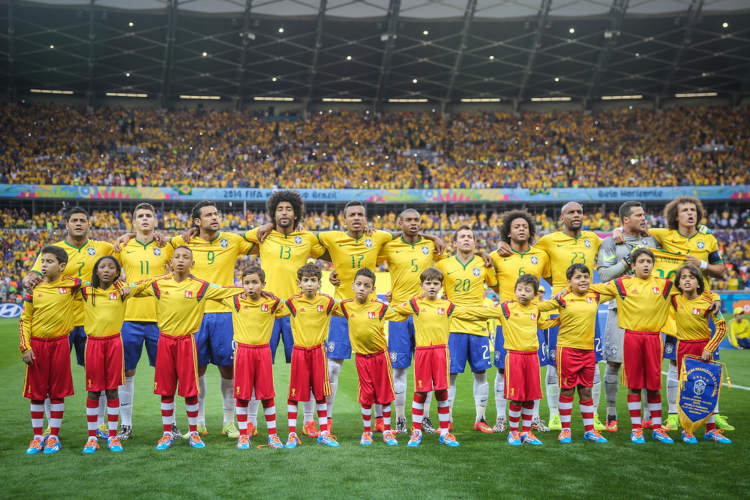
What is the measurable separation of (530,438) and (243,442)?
2877 mm

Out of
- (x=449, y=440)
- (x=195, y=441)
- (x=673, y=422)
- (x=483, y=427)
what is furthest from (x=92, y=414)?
(x=673, y=422)

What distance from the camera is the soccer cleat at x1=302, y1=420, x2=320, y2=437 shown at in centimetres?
638

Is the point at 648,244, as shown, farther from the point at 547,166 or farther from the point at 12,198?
the point at 12,198

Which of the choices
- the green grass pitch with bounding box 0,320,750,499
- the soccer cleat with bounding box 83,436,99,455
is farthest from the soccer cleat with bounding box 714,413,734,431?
the soccer cleat with bounding box 83,436,99,455

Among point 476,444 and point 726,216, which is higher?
point 726,216

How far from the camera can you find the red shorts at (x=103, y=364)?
5.73m

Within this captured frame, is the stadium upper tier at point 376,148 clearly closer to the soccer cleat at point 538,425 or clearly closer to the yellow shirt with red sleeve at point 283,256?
the yellow shirt with red sleeve at point 283,256

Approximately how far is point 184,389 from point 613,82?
37.8 m

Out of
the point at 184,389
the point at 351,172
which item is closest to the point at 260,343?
the point at 184,389

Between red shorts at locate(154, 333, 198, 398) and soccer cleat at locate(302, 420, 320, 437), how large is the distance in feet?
4.37

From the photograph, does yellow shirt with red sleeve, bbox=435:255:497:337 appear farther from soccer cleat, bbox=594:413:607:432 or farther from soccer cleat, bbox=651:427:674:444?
soccer cleat, bbox=651:427:674:444

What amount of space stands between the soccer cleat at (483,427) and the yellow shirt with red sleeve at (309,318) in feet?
6.87

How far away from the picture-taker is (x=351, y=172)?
119 ft

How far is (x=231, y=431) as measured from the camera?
6.35 m
